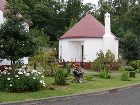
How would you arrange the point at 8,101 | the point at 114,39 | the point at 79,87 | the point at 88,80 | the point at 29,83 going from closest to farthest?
the point at 8,101, the point at 29,83, the point at 79,87, the point at 88,80, the point at 114,39

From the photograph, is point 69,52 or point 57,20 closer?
point 69,52

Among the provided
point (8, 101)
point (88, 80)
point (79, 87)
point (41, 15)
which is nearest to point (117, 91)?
point (79, 87)

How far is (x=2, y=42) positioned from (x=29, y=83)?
8.59 ft

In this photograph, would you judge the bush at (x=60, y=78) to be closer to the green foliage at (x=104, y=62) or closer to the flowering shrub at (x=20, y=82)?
the flowering shrub at (x=20, y=82)

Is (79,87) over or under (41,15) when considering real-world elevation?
under

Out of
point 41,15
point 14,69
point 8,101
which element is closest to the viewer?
point 8,101

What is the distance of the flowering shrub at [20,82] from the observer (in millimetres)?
19406

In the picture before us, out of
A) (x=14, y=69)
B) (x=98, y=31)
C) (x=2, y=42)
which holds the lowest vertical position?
(x=14, y=69)

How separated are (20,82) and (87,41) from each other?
23.5m

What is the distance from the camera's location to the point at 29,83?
19.6 meters

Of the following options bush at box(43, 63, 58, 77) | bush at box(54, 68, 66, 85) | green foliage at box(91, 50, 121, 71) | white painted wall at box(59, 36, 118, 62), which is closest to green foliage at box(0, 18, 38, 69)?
bush at box(54, 68, 66, 85)

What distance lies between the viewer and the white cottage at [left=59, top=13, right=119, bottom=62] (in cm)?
4238

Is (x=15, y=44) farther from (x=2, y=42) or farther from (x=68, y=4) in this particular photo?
(x=68, y=4)

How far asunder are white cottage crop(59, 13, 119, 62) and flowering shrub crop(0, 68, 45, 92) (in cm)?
2214
